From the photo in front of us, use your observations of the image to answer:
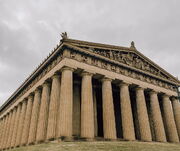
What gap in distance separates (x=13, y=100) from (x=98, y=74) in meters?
27.8

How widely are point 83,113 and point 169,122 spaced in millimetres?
16897

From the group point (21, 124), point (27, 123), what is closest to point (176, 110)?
point (27, 123)

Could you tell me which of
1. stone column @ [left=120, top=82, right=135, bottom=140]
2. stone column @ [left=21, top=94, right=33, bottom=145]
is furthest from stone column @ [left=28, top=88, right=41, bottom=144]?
stone column @ [left=120, top=82, right=135, bottom=140]

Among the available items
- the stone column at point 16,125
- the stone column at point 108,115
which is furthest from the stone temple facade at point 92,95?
the stone column at point 16,125

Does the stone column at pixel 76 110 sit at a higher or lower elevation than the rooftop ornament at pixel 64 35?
lower

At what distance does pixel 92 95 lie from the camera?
29.2 metres

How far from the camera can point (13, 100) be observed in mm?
46156

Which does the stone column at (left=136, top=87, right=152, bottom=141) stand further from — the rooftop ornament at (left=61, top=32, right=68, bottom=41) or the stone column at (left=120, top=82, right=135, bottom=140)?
the rooftop ornament at (left=61, top=32, right=68, bottom=41)

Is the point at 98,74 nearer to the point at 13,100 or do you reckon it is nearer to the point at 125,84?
the point at 125,84

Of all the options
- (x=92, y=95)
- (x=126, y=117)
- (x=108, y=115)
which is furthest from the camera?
(x=92, y=95)

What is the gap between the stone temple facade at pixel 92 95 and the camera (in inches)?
899

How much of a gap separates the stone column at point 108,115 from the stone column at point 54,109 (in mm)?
6009

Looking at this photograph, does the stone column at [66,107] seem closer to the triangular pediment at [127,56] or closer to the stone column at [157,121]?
the triangular pediment at [127,56]

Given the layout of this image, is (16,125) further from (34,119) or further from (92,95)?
(92,95)
